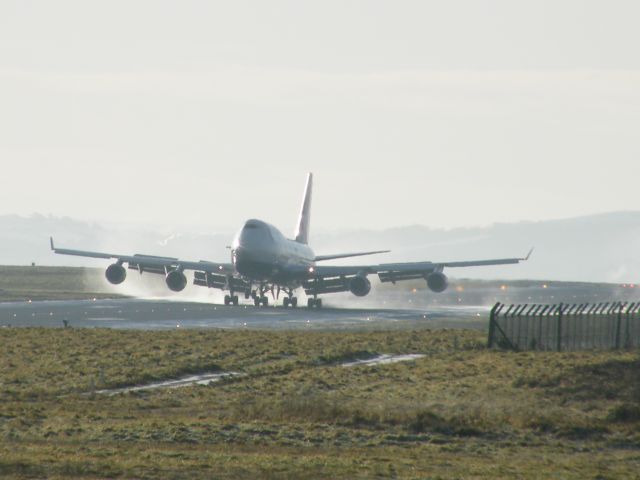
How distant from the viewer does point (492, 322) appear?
5588cm

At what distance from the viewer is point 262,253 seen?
307ft

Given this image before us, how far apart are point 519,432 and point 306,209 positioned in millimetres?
94703

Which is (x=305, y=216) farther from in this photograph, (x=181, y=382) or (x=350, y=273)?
(x=181, y=382)

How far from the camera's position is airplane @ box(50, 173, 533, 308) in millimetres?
94500

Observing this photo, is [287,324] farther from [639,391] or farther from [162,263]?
[639,391]

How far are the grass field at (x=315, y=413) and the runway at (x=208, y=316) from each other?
15.2 metres

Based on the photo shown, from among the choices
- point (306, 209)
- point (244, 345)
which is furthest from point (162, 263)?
point (244, 345)

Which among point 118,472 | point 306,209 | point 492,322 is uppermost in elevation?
point 306,209

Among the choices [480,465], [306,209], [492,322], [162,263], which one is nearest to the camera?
[480,465]

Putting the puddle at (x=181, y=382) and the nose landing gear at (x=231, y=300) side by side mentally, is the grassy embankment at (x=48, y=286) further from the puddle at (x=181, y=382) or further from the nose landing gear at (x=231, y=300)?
the puddle at (x=181, y=382)

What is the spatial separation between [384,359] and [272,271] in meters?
42.7

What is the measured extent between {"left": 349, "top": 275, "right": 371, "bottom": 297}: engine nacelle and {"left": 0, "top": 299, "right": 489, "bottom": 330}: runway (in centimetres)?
182

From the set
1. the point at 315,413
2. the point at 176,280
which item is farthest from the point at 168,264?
the point at 315,413

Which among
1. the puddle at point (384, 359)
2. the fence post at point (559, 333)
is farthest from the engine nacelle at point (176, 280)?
the fence post at point (559, 333)
